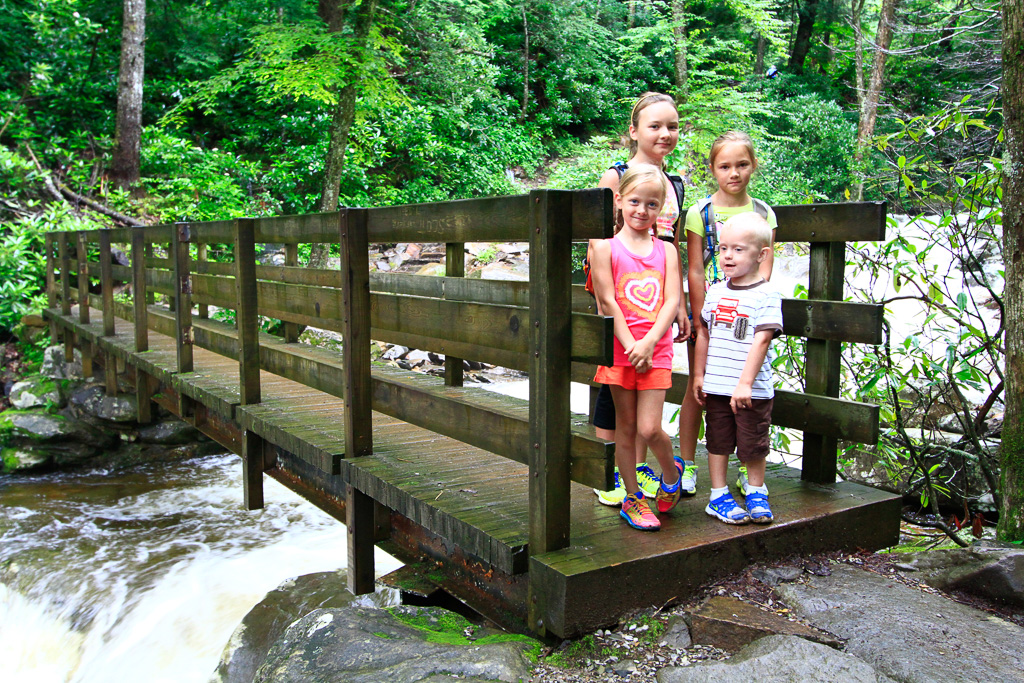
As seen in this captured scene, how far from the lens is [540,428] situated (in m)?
2.69

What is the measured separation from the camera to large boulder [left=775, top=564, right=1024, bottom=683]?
7.85 feet

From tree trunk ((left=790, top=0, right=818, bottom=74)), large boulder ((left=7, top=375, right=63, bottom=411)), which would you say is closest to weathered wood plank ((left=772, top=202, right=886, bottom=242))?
large boulder ((left=7, top=375, right=63, bottom=411))

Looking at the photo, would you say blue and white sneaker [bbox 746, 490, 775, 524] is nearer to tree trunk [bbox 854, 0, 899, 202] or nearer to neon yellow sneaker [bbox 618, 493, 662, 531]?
neon yellow sneaker [bbox 618, 493, 662, 531]

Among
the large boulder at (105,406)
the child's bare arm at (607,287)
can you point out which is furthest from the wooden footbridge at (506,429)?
the large boulder at (105,406)

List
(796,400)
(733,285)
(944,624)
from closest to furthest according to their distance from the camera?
(944,624) → (733,285) → (796,400)

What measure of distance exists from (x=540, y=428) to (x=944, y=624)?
1.52m

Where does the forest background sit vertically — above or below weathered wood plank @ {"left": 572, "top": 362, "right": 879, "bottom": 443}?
above

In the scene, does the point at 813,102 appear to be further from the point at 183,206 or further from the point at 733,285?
the point at 733,285

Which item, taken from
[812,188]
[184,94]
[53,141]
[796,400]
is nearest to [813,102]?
[812,188]

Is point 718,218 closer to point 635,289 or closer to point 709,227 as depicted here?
point 709,227

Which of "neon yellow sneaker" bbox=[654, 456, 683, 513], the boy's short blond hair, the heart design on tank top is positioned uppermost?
the boy's short blond hair

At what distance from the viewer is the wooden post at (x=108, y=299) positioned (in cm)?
808

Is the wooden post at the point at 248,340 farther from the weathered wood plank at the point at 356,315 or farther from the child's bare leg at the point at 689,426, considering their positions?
the child's bare leg at the point at 689,426

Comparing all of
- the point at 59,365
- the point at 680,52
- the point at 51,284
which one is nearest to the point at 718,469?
the point at 59,365
